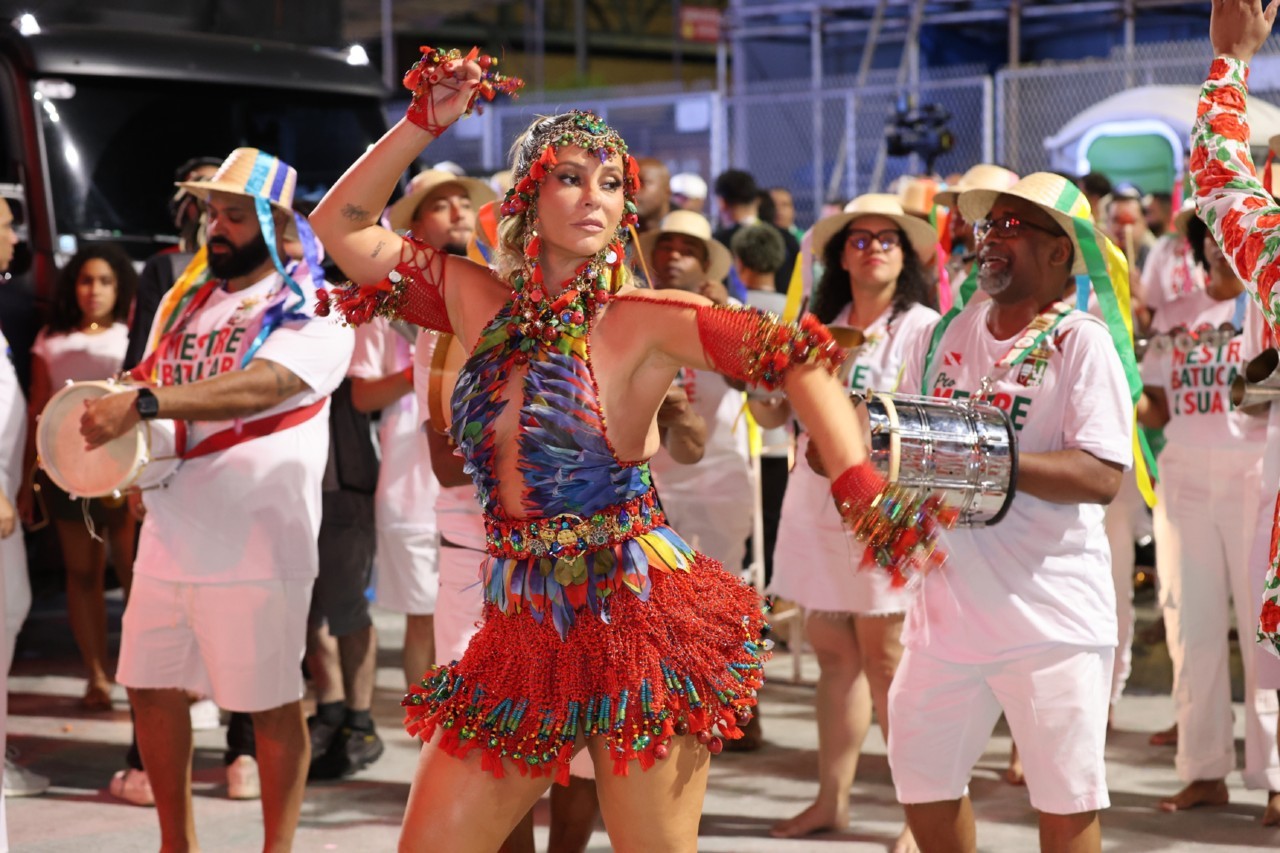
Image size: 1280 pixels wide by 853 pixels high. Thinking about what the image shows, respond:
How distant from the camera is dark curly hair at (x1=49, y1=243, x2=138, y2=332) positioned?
773 cm

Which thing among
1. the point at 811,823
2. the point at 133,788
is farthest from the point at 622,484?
the point at 133,788

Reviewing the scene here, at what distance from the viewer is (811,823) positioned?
5.71 metres

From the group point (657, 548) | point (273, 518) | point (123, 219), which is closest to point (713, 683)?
point (657, 548)

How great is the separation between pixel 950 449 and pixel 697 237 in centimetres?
336

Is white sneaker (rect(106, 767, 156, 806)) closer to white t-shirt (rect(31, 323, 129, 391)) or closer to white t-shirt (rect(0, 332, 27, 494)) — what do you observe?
white t-shirt (rect(0, 332, 27, 494))

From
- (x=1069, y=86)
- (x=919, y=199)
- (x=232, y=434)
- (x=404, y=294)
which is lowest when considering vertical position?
(x=232, y=434)

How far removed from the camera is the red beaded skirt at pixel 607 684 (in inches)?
130

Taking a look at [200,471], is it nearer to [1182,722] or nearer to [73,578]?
[73,578]

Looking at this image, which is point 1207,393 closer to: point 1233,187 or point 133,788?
point 1233,187

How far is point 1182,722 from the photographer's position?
19.8ft

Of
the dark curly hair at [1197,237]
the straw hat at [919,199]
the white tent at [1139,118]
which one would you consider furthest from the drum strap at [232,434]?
the white tent at [1139,118]

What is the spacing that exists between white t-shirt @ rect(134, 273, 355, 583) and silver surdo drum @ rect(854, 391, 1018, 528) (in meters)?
2.11

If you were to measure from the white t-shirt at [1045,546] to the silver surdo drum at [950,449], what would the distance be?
22 cm

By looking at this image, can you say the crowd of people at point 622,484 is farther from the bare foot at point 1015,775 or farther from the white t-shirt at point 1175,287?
the bare foot at point 1015,775
